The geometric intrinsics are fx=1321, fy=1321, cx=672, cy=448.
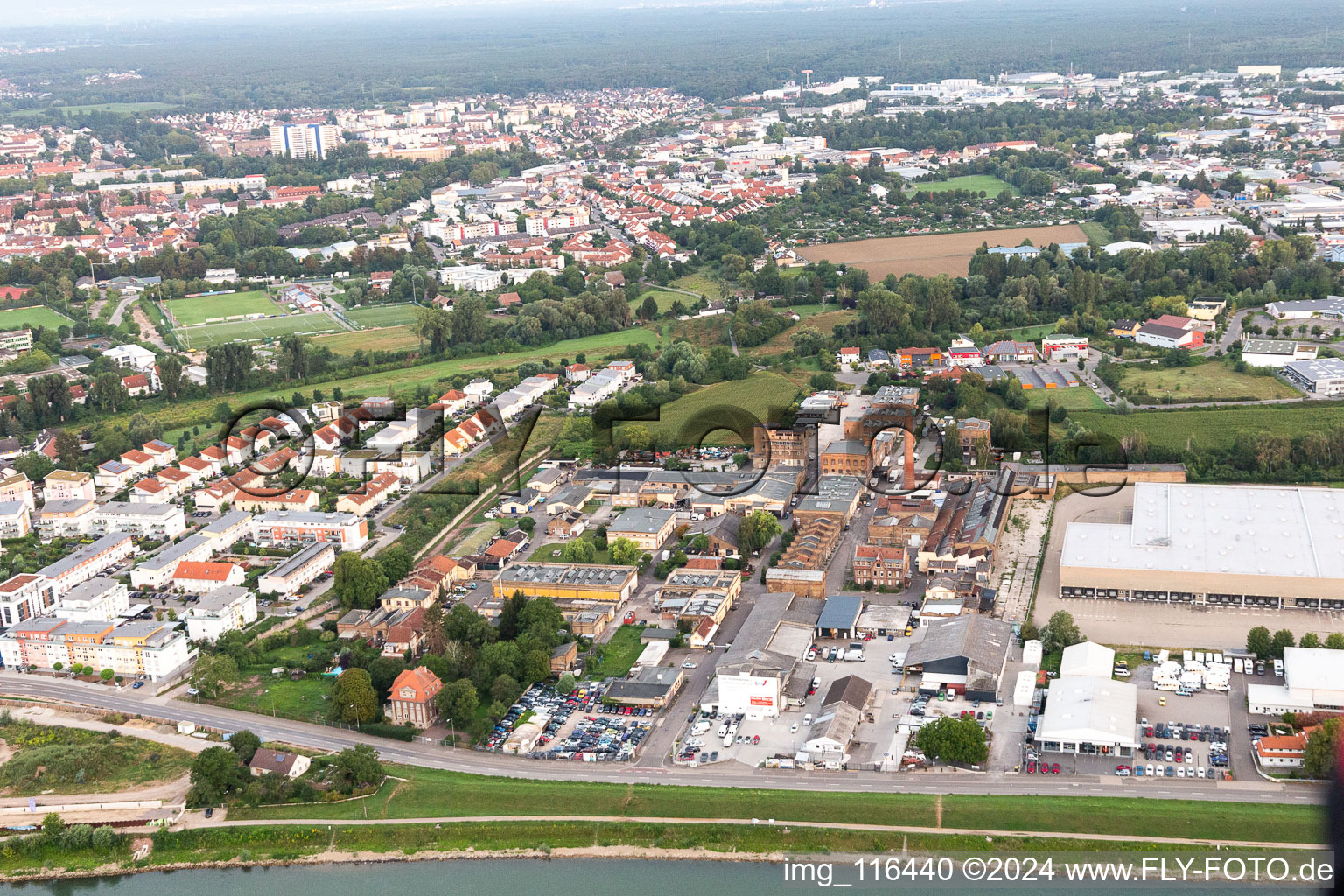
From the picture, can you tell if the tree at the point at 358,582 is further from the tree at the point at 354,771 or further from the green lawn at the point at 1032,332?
the green lawn at the point at 1032,332

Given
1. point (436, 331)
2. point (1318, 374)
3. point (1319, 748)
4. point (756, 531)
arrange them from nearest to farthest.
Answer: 1. point (1319, 748)
2. point (756, 531)
3. point (1318, 374)
4. point (436, 331)

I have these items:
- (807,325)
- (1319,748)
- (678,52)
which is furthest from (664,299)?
(678,52)

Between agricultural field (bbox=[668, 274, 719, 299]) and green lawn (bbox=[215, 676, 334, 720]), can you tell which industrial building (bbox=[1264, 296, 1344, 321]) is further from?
green lawn (bbox=[215, 676, 334, 720])

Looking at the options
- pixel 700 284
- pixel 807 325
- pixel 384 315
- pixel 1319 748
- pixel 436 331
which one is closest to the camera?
pixel 1319 748

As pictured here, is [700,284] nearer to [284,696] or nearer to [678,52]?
[284,696]

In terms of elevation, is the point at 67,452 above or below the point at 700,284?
below

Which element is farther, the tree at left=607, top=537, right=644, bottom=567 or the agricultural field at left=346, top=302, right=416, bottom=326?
the agricultural field at left=346, top=302, right=416, bottom=326

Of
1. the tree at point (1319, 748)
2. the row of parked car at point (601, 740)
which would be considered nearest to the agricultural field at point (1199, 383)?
the tree at point (1319, 748)

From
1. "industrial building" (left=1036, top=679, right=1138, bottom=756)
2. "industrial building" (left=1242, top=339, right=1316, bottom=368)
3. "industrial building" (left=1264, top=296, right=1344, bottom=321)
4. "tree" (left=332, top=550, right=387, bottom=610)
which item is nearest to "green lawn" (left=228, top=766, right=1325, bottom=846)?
"industrial building" (left=1036, top=679, right=1138, bottom=756)
